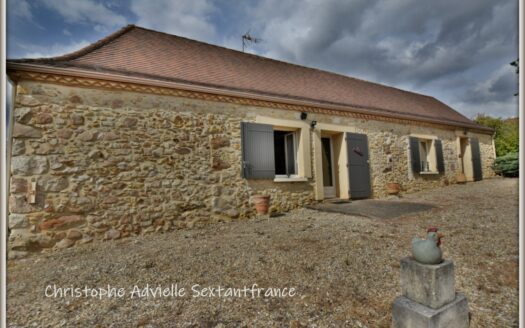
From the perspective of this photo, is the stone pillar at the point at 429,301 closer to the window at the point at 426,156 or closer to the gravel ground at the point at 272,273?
the gravel ground at the point at 272,273

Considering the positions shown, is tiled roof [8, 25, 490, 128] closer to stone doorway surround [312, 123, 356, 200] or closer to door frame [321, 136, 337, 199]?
stone doorway surround [312, 123, 356, 200]

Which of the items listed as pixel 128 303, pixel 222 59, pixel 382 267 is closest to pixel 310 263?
pixel 382 267

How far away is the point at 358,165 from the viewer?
724 centimetres

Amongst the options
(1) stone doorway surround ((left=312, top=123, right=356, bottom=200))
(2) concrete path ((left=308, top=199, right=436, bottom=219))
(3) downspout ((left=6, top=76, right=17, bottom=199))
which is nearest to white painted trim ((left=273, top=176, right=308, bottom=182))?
(1) stone doorway surround ((left=312, top=123, right=356, bottom=200))

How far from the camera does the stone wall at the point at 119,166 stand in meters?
4.07

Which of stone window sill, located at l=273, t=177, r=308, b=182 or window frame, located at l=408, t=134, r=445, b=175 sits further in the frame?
window frame, located at l=408, t=134, r=445, b=175

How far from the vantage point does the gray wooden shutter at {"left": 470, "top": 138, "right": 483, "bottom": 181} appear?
10.1m

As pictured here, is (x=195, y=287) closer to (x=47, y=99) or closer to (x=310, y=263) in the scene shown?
(x=310, y=263)

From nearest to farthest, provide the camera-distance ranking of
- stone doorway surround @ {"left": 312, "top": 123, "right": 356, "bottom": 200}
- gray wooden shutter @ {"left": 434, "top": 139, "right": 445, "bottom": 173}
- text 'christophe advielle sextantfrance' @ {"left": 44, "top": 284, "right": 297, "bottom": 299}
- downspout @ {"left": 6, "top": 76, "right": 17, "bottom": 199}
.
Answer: text 'christophe advielle sextantfrance' @ {"left": 44, "top": 284, "right": 297, "bottom": 299} < downspout @ {"left": 6, "top": 76, "right": 17, "bottom": 199} < stone doorway surround @ {"left": 312, "top": 123, "right": 356, "bottom": 200} < gray wooden shutter @ {"left": 434, "top": 139, "right": 445, "bottom": 173}

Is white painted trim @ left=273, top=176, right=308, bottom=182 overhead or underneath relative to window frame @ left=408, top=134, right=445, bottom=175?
underneath

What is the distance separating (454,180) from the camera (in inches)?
372

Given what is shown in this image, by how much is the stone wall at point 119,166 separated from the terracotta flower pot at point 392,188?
3.57 m

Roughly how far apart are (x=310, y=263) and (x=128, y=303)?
1.91 metres

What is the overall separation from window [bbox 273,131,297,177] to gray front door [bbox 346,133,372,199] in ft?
5.32
